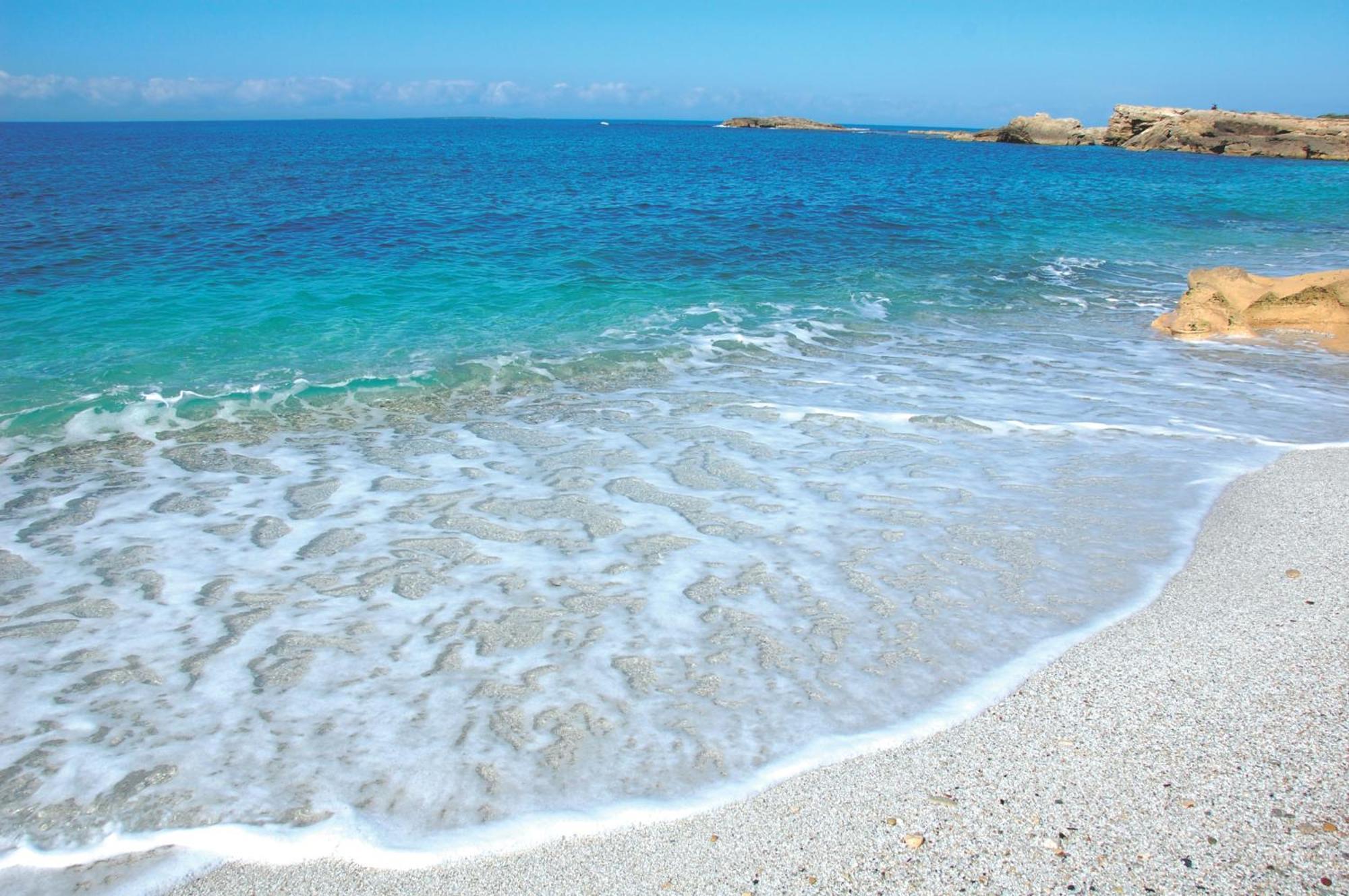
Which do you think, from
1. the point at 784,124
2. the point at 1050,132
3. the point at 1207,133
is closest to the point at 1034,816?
the point at 1207,133

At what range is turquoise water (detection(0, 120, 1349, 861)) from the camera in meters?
3.33

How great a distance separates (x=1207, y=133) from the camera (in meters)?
73.1

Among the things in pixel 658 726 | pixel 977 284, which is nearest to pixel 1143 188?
pixel 977 284

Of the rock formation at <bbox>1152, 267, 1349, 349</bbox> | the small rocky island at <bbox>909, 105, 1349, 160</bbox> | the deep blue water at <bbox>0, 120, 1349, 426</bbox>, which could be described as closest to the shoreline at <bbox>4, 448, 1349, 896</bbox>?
the deep blue water at <bbox>0, 120, 1349, 426</bbox>

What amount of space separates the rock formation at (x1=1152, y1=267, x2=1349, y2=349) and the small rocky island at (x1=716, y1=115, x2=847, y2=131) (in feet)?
470

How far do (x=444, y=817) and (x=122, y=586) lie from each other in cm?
301

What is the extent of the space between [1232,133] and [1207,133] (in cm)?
196

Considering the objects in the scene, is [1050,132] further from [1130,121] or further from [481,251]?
[481,251]

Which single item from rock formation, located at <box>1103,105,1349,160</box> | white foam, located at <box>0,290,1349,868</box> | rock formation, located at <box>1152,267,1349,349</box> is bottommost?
white foam, located at <box>0,290,1349,868</box>

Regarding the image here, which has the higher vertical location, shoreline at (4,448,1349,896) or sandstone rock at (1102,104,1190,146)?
sandstone rock at (1102,104,1190,146)

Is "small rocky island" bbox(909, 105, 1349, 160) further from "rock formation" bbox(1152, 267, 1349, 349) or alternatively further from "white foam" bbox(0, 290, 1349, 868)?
"white foam" bbox(0, 290, 1349, 868)

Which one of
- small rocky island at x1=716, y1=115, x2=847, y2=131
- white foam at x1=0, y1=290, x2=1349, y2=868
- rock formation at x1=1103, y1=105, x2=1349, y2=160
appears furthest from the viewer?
small rocky island at x1=716, y1=115, x2=847, y2=131

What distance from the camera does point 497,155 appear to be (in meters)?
53.0

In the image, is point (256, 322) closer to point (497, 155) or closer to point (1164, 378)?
point (1164, 378)
